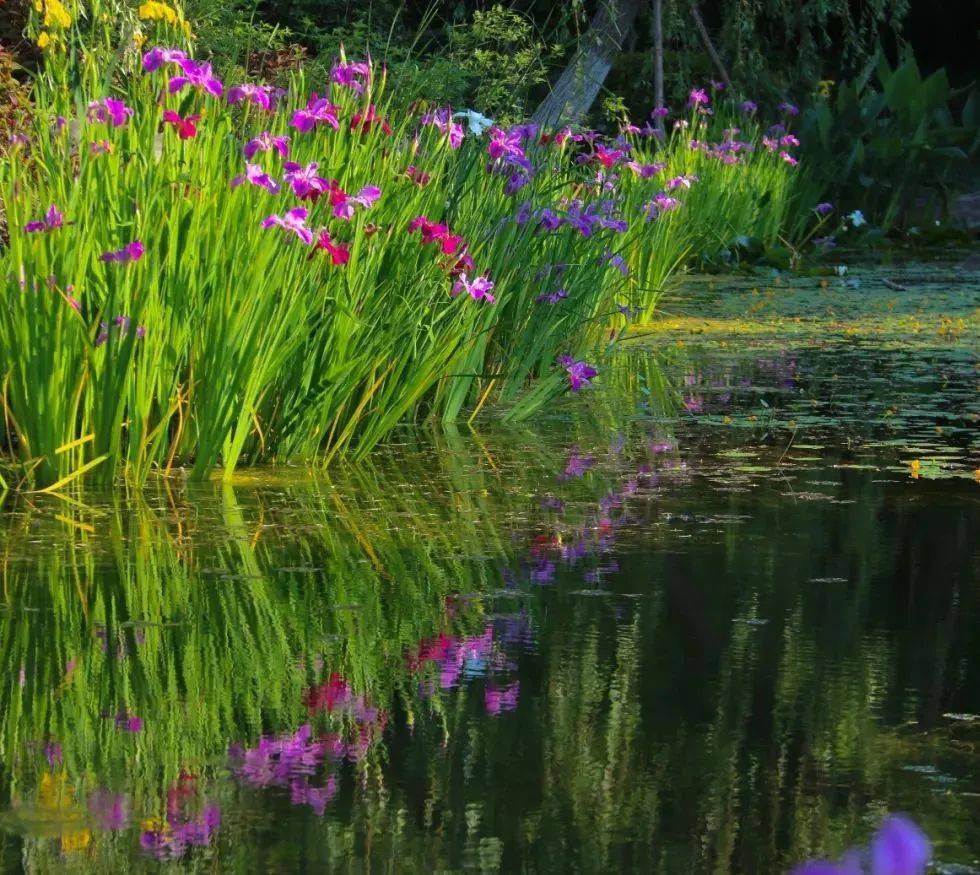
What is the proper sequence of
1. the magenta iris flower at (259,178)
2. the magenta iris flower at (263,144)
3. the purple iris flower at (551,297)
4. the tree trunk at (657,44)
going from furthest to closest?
the tree trunk at (657,44)
the purple iris flower at (551,297)
the magenta iris flower at (263,144)
the magenta iris flower at (259,178)

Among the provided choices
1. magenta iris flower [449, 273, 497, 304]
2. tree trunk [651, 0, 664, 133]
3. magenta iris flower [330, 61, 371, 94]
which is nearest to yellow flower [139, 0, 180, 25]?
magenta iris flower [330, 61, 371, 94]

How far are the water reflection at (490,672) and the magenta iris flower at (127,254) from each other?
1.58ft

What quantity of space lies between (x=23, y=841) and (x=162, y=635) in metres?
0.78

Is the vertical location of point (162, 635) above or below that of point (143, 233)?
below

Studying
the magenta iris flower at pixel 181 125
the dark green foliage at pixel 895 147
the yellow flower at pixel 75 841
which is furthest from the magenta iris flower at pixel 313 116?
the dark green foliage at pixel 895 147

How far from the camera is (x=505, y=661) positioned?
2375 millimetres

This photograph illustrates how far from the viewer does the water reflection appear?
177cm

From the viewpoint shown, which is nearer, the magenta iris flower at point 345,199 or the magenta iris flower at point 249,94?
the magenta iris flower at point 345,199

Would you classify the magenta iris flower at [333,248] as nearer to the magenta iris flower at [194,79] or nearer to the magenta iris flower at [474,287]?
the magenta iris flower at [194,79]

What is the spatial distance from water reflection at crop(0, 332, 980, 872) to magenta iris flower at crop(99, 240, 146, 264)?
1.58 feet

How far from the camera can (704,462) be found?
403cm

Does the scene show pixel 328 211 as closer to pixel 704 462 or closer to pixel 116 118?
pixel 116 118

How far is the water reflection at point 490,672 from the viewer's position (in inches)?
69.7

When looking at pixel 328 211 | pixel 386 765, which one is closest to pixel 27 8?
pixel 328 211
